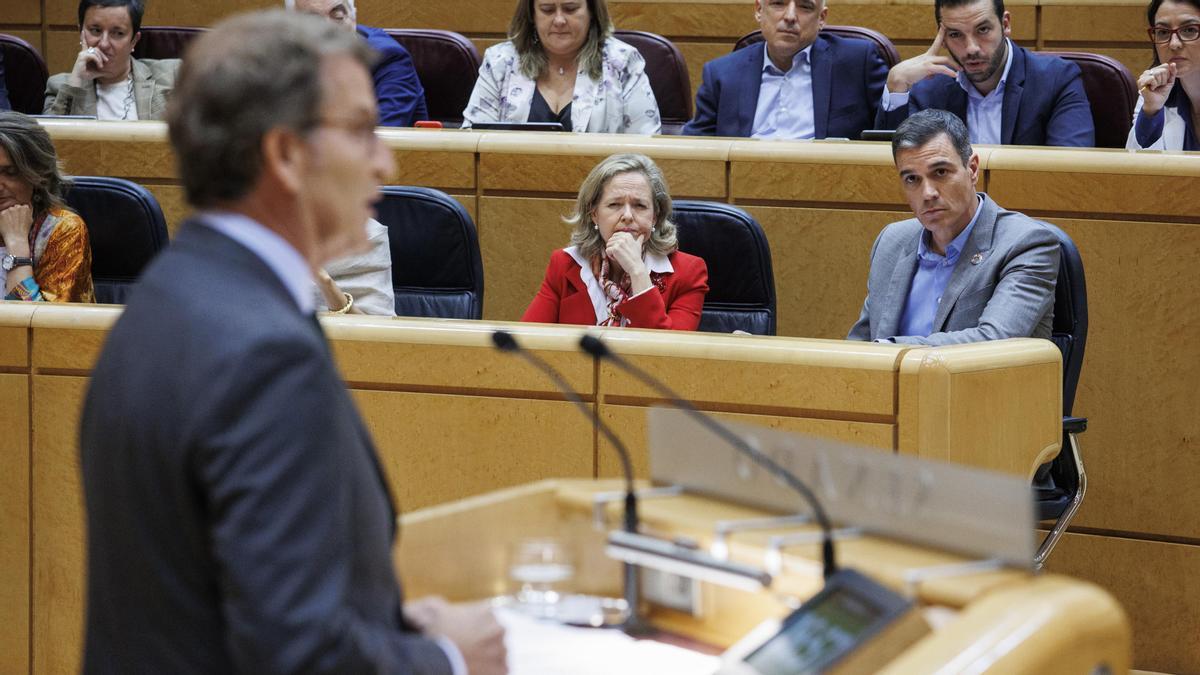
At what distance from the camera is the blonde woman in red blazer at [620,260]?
273 centimetres

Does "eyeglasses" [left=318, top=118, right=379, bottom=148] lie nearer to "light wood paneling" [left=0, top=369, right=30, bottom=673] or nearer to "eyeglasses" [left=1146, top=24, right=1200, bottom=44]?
"light wood paneling" [left=0, top=369, right=30, bottom=673]

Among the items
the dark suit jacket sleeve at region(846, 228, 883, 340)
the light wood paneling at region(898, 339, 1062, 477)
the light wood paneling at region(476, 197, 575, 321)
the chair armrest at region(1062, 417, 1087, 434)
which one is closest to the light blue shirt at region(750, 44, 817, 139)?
the light wood paneling at region(476, 197, 575, 321)

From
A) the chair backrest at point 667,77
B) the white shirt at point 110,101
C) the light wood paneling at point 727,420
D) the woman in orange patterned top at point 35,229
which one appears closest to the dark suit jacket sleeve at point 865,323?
the light wood paneling at point 727,420

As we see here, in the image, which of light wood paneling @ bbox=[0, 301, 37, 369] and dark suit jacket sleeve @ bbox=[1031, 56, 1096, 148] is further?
dark suit jacket sleeve @ bbox=[1031, 56, 1096, 148]

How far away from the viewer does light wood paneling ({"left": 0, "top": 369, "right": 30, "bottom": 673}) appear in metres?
2.15

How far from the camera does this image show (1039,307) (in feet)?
7.86

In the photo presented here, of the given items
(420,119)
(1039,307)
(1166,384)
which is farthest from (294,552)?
(420,119)

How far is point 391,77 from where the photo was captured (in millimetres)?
3668

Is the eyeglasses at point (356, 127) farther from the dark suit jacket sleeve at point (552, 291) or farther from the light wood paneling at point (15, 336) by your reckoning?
the dark suit jacket sleeve at point (552, 291)

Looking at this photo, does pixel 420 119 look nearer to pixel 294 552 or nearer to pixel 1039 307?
pixel 1039 307

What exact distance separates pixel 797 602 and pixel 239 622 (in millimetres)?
386

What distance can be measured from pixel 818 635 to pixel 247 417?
385mm

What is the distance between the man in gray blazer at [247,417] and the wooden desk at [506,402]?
1.07 m

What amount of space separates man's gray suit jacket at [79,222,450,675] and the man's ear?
5cm
